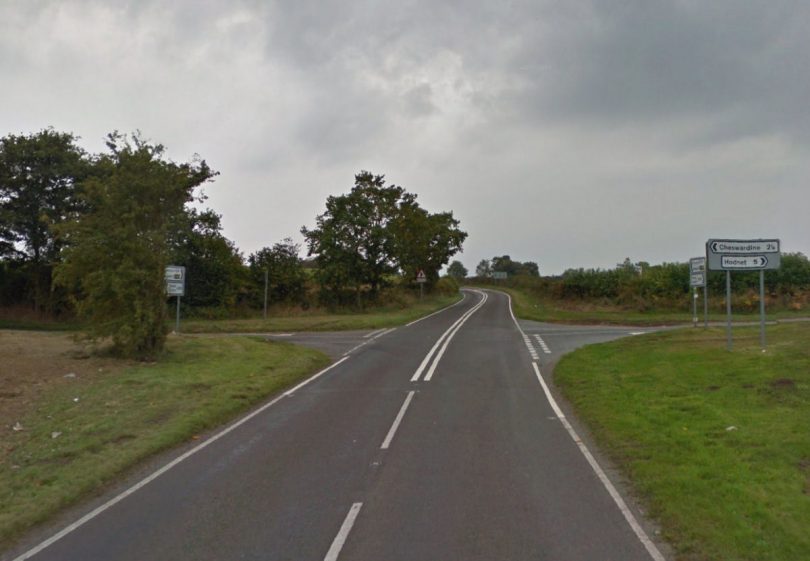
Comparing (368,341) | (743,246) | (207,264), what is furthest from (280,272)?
(743,246)

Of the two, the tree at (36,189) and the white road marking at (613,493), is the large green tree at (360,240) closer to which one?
the tree at (36,189)

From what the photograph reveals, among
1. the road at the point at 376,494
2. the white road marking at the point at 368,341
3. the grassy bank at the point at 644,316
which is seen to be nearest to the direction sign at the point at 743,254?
the road at the point at 376,494

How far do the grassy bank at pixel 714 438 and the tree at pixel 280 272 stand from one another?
34890 millimetres

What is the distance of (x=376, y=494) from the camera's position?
7453 millimetres

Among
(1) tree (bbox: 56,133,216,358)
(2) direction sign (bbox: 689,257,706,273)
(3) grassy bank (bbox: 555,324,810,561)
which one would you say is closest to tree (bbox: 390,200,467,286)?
(2) direction sign (bbox: 689,257,706,273)

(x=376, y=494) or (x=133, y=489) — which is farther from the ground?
(x=376, y=494)

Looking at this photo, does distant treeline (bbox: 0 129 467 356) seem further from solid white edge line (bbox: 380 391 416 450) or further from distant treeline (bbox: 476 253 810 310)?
distant treeline (bbox: 476 253 810 310)

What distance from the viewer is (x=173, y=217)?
21.2 metres

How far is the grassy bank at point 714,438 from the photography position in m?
6.05

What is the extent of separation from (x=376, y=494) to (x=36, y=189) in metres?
38.7

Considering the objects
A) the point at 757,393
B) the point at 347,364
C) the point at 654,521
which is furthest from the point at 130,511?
the point at 347,364

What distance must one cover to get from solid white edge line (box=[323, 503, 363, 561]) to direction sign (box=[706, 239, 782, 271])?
1424 centimetres

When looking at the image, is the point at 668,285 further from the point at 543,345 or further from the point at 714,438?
the point at 714,438

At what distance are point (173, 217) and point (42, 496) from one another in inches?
579
